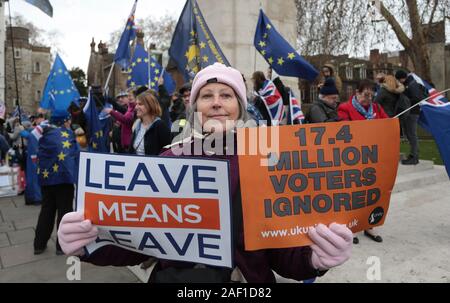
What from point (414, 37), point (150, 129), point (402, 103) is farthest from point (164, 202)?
point (414, 37)

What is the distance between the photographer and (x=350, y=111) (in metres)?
4.36

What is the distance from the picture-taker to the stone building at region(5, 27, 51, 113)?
4900 cm

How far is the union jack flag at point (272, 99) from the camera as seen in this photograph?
211 inches

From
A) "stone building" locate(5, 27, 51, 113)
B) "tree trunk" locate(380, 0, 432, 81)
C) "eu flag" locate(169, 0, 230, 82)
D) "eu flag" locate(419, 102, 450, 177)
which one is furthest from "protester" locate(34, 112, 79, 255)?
"stone building" locate(5, 27, 51, 113)

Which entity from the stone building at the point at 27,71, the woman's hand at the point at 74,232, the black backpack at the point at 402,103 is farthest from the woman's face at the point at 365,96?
the stone building at the point at 27,71

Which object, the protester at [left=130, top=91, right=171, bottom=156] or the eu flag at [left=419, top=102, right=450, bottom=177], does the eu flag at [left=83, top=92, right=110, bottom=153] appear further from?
the eu flag at [left=419, top=102, right=450, bottom=177]

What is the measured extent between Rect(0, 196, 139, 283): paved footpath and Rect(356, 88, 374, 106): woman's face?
133 inches

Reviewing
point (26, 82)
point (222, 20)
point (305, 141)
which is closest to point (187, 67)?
point (222, 20)

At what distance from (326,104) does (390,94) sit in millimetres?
3483

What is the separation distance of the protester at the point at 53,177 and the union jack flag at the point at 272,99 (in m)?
2.86

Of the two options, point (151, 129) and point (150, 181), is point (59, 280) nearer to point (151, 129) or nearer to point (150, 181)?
point (151, 129)

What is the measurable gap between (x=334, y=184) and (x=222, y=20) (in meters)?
6.17

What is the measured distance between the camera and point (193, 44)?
4.61 metres

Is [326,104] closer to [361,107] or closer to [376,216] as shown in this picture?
[361,107]
